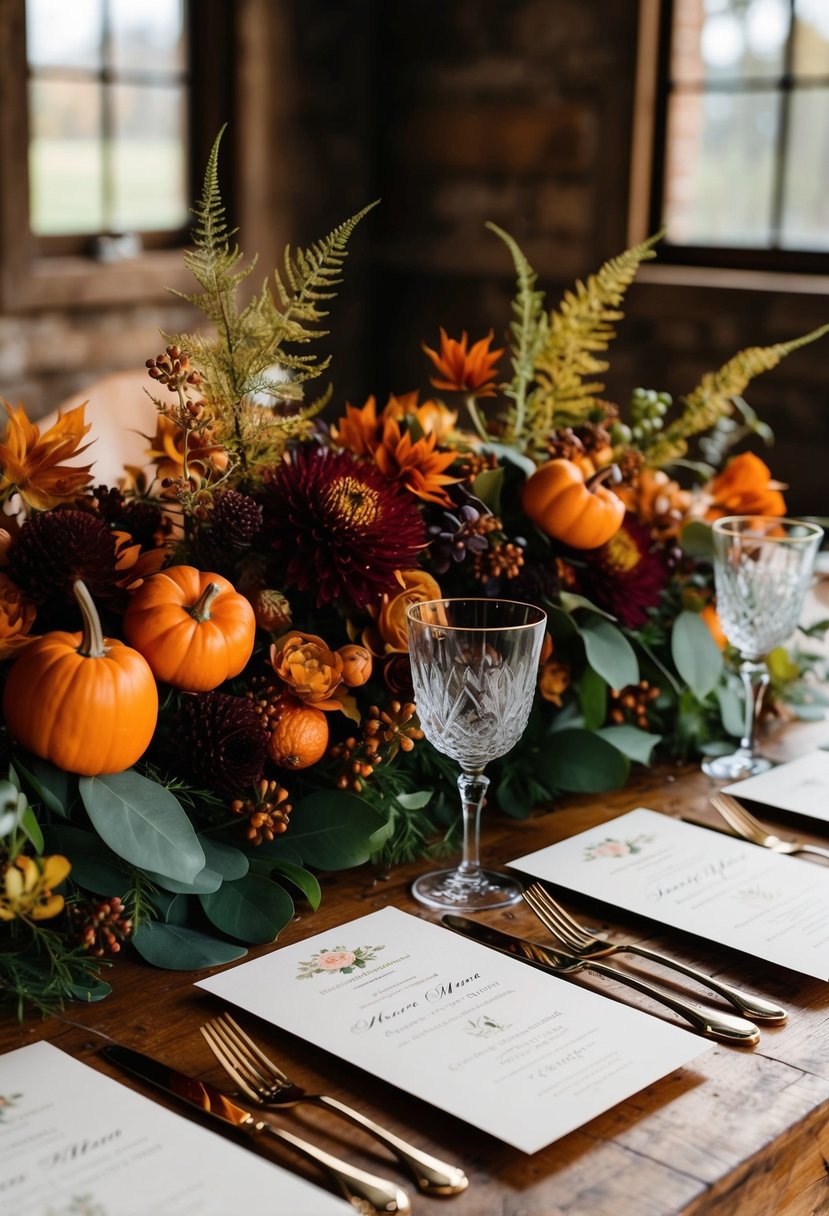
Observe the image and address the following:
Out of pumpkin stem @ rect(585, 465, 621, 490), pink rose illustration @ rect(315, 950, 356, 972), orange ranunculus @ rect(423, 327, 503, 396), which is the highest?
orange ranunculus @ rect(423, 327, 503, 396)

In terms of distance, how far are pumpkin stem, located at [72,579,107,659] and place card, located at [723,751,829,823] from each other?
58 centimetres

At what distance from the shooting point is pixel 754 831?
3.61ft

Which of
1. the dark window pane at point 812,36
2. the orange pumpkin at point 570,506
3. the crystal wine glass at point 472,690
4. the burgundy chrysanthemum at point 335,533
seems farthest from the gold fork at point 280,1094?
the dark window pane at point 812,36

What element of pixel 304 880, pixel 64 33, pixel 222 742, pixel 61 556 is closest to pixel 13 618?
pixel 61 556

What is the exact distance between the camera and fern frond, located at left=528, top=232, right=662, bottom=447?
1.25 metres

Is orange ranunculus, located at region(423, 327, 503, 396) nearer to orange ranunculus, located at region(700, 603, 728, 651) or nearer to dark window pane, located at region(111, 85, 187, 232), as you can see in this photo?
orange ranunculus, located at region(700, 603, 728, 651)

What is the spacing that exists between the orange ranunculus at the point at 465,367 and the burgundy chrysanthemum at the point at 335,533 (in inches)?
9.4

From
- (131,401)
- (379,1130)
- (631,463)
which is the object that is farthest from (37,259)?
(379,1130)

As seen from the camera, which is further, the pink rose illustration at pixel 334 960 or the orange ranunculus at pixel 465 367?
the orange ranunculus at pixel 465 367

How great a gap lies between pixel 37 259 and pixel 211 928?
2.88 metres

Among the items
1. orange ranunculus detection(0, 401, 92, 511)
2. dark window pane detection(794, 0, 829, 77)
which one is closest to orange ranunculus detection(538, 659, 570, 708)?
orange ranunculus detection(0, 401, 92, 511)

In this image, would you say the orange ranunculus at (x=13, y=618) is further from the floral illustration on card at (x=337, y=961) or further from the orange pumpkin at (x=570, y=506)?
the orange pumpkin at (x=570, y=506)

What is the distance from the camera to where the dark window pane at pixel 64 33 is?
339 cm

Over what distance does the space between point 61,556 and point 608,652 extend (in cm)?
48
